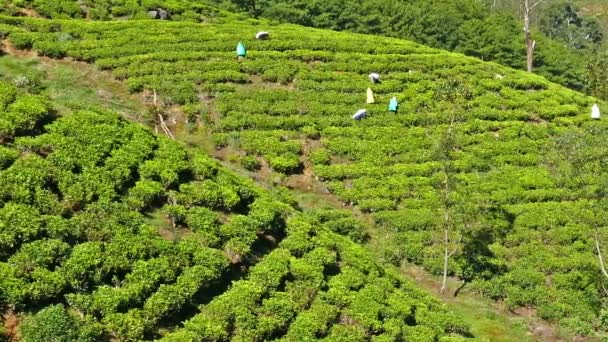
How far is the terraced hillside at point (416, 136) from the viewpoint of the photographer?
23.4 meters

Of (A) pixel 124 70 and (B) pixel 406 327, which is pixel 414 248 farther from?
(A) pixel 124 70

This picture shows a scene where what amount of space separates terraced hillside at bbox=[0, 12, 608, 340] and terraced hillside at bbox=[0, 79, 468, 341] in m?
4.86

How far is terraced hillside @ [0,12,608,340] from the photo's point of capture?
23359mm

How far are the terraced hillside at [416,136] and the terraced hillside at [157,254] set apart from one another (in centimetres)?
486

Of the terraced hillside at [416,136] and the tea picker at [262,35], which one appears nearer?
the terraced hillside at [416,136]

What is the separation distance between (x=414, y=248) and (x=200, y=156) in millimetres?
8994

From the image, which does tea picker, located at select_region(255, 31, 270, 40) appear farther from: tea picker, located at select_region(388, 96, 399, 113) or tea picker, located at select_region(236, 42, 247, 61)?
tea picker, located at select_region(388, 96, 399, 113)

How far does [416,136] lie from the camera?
1177 inches

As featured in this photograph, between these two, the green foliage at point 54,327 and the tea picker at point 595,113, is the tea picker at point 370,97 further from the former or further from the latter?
the green foliage at point 54,327

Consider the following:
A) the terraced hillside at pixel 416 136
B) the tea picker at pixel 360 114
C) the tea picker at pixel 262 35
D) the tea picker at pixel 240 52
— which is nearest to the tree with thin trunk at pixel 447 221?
the terraced hillside at pixel 416 136

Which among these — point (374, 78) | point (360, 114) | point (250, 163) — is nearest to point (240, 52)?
point (374, 78)

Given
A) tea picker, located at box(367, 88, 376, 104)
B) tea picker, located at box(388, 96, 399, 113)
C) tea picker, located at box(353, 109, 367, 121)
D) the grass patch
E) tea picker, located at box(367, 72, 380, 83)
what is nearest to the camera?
the grass patch

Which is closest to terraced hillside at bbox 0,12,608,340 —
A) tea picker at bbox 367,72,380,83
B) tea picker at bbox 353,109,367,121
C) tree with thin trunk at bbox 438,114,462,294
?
tree with thin trunk at bbox 438,114,462,294

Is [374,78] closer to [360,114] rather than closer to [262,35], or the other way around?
[360,114]
